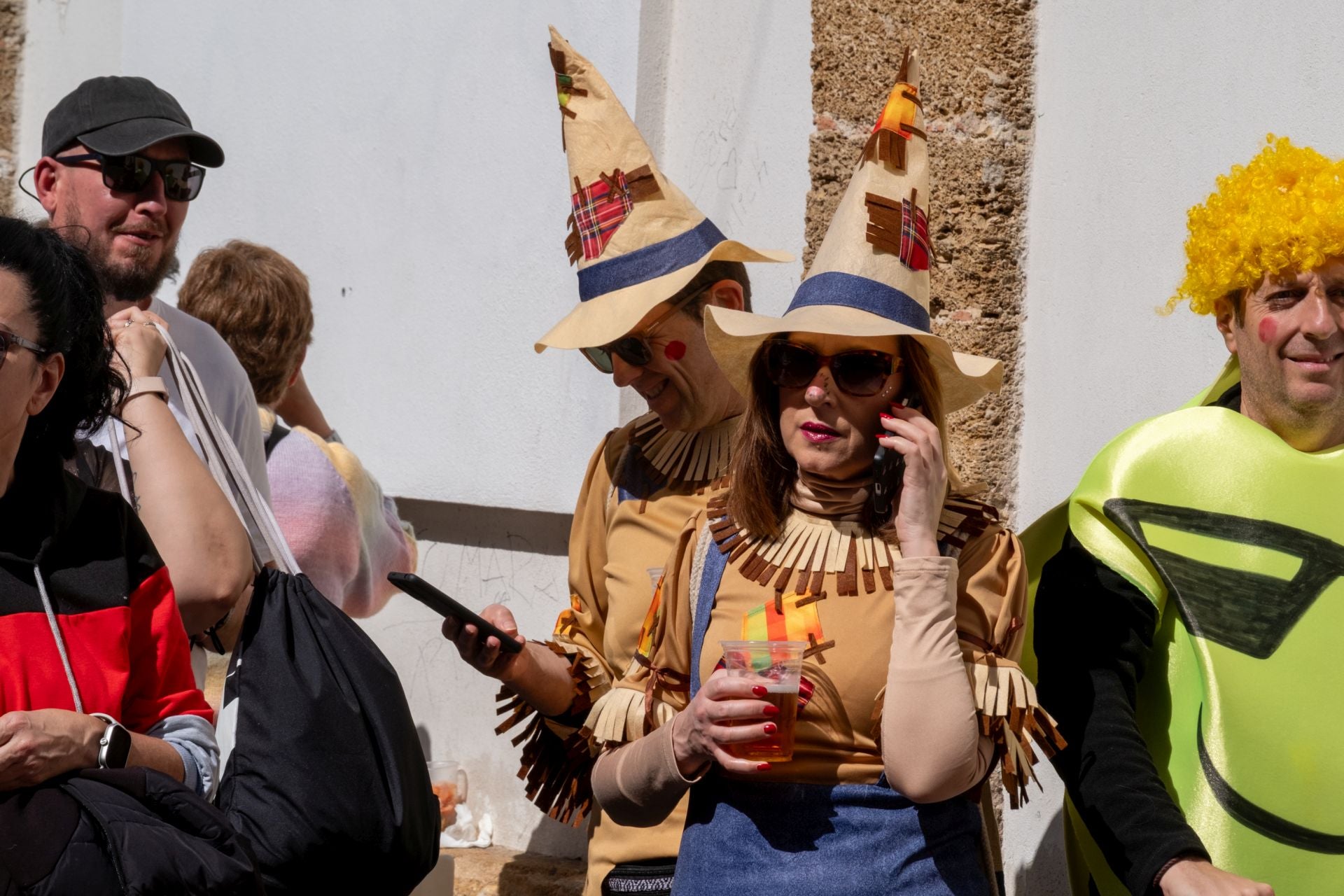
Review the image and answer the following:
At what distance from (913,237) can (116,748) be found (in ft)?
5.36

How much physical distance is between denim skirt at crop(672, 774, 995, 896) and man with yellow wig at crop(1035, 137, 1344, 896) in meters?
0.34

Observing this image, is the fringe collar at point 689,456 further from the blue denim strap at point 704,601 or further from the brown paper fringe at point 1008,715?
the brown paper fringe at point 1008,715

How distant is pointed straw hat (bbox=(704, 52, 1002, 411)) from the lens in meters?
2.79

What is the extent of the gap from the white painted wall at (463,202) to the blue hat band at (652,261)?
3.96ft

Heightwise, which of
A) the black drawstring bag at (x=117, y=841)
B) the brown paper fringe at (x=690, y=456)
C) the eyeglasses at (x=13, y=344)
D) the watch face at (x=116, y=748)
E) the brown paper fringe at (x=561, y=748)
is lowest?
the brown paper fringe at (x=561, y=748)

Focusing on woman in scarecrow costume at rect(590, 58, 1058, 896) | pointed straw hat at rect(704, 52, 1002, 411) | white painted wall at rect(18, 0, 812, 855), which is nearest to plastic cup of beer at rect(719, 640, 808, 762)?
woman in scarecrow costume at rect(590, 58, 1058, 896)

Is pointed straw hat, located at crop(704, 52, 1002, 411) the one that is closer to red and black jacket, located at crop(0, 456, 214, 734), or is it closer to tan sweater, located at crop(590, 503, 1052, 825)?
tan sweater, located at crop(590, 503, 1052, 825)

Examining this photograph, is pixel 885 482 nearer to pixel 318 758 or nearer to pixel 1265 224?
pixel 1265 224

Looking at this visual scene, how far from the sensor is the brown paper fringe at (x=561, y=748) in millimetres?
3400

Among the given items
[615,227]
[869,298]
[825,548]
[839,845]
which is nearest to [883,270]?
[869,298]

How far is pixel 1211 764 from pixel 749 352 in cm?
113

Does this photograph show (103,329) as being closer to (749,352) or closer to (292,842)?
(292,842)

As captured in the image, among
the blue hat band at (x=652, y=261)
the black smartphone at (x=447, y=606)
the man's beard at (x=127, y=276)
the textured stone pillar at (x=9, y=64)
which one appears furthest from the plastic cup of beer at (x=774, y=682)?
the textured stone pillar at (x=9, y=64)

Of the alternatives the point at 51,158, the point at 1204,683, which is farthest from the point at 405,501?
the point at 1204,683
